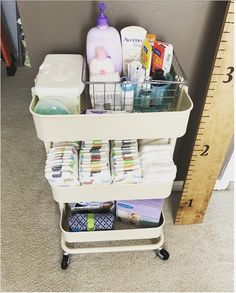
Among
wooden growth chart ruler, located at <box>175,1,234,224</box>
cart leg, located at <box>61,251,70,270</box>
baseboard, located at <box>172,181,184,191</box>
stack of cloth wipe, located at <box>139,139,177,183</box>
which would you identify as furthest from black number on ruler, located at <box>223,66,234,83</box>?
cart leg, located at <box>61,251,70,270</box>

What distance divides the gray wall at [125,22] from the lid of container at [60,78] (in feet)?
0.26

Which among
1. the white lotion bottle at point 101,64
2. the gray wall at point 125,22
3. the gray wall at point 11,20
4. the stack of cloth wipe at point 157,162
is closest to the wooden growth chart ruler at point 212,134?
the gray wall at point 125,22

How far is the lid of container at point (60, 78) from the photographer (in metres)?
0.71

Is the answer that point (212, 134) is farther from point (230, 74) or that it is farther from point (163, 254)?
point (163, 254)

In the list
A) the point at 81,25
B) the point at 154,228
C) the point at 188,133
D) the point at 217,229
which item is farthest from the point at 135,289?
the point at 81,25

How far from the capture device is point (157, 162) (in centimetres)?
81

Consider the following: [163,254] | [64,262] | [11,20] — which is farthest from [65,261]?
[11,20]

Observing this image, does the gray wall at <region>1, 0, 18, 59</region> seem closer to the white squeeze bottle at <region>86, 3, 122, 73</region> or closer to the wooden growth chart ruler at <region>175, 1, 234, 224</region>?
the white squeeze bottle at <region>86, 3, 122, 73</region>

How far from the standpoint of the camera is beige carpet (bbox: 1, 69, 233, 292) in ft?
3.49

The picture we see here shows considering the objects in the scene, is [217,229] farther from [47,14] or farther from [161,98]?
[47,14]

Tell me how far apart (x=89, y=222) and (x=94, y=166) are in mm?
340

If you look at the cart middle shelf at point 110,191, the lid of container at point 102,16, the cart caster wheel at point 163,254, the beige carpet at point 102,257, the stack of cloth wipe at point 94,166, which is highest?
the lid of container at point 102,16

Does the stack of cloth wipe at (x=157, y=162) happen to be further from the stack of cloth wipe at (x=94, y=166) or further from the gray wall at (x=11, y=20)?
the gray wall at (x=11, y=20)

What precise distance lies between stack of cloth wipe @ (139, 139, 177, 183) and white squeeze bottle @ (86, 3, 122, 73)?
292 millimetres
